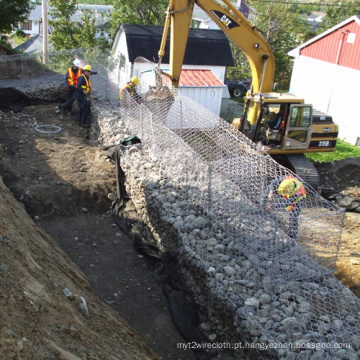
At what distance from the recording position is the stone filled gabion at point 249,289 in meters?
5.21

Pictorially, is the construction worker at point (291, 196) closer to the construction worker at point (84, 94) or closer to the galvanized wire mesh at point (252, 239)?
the galvanized wire mesh at point (252, 239)

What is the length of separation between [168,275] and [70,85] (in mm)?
8213

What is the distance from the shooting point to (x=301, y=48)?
73.1ft

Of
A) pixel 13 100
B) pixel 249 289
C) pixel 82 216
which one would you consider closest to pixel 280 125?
pixel 82 216

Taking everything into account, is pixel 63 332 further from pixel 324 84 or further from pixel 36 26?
pixel 36 26

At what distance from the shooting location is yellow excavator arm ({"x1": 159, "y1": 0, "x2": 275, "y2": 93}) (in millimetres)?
11000

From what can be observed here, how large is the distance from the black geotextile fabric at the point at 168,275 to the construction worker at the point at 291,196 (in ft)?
6.03

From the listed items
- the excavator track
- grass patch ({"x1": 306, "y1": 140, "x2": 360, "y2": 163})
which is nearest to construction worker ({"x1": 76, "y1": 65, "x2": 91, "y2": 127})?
the excavator track

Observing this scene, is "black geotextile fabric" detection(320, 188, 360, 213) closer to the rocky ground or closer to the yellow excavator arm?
the rocky ground

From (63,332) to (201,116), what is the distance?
6.55 meters

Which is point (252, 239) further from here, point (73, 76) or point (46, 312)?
point (73, 76)

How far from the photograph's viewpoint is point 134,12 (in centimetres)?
2544

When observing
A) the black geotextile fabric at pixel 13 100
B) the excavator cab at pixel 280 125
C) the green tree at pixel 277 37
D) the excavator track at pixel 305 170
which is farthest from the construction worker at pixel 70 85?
the green tree at pixel 277 37

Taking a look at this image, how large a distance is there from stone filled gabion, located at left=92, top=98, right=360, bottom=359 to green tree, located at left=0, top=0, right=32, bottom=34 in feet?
49.9
